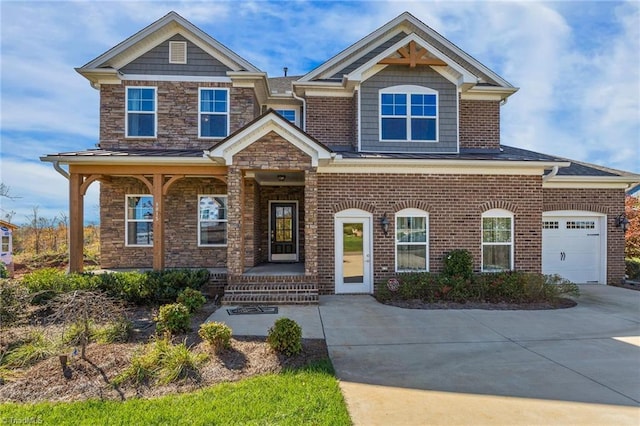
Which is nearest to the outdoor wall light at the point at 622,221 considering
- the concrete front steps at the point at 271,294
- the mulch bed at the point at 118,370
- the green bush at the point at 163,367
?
the concrete front steps at the point at 271,294

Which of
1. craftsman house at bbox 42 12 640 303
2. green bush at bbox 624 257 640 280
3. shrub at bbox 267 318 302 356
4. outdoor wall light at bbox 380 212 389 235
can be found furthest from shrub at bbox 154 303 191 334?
green bush at bbox 624 257 640 280

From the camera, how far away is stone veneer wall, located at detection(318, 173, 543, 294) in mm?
10523

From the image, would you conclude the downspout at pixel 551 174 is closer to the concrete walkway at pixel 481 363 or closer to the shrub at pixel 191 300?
the concrete walkway at pixel 481 363

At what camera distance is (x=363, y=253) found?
10656 millimetres

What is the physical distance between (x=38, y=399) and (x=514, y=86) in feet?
49.4

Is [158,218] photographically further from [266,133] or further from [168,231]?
[266,133]

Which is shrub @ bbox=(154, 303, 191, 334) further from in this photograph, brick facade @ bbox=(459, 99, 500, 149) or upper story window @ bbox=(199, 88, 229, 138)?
brick facade @ bbox=(459, 99, 500, 149)

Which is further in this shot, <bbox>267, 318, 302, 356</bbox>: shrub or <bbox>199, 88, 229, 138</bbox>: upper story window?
<bbox>199, 88, 229, 138</bbox>: upper story window

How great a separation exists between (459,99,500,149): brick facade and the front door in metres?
6.88

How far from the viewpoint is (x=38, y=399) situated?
4.36m

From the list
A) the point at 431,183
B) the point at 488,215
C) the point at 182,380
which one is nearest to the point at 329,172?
the point at 431,183

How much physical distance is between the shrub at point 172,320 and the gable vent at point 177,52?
930 centimetres

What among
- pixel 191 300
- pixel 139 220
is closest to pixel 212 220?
pixel 139 220

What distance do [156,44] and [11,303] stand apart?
9.21m
